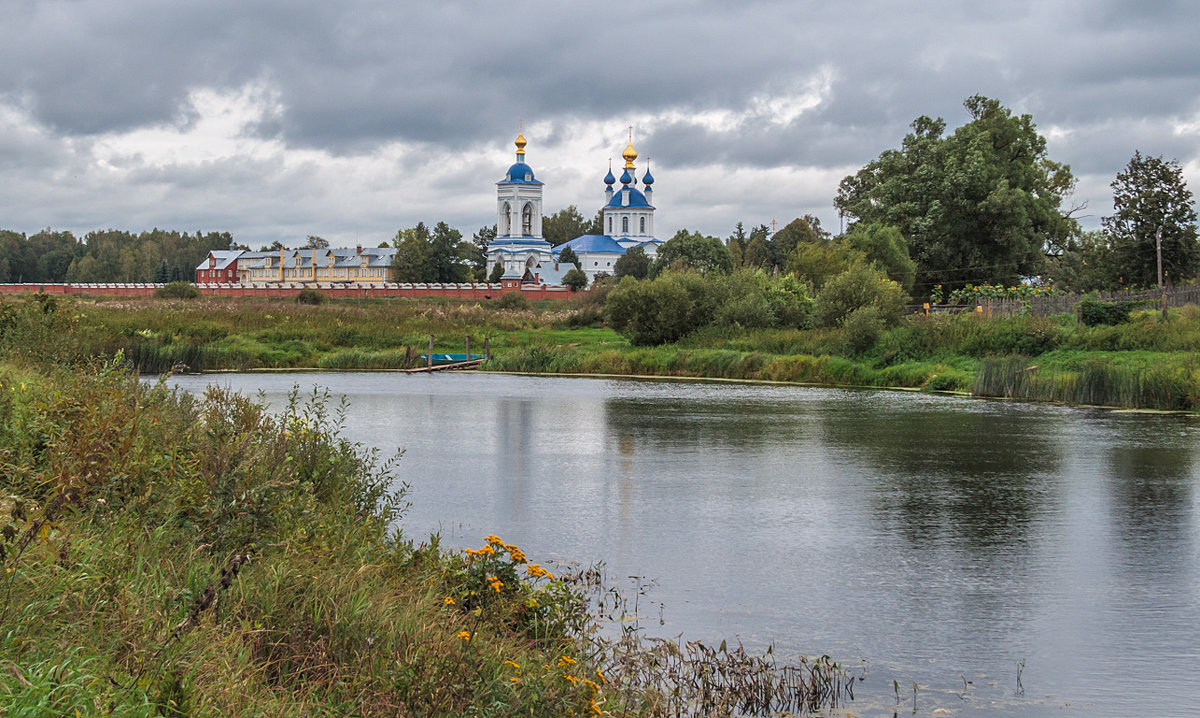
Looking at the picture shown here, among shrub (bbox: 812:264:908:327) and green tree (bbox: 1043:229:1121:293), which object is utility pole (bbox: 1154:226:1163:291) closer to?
green tree (bbox: 1043:229:1121:293)

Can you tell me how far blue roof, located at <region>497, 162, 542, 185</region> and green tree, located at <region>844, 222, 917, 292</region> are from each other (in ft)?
289

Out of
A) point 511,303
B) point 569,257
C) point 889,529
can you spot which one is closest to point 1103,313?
point 889,529

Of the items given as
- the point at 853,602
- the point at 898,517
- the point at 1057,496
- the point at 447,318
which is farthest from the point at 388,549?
the point at 447,318

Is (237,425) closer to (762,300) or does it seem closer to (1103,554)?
(1103,554)

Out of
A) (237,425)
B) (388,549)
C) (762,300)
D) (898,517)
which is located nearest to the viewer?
(388,549)

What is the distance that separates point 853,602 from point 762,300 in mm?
37273

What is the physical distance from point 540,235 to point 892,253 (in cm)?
8937

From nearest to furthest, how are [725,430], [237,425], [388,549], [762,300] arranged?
[388,549] → [237,425] → [725,430] → [762,300]

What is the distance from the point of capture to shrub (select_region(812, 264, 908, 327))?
41.7 metres

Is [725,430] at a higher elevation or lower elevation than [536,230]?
lower

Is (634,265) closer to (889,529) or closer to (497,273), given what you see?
(497,273)

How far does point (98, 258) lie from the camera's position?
16988 centimetres

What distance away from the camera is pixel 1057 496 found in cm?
1509

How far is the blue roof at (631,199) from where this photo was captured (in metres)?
148
